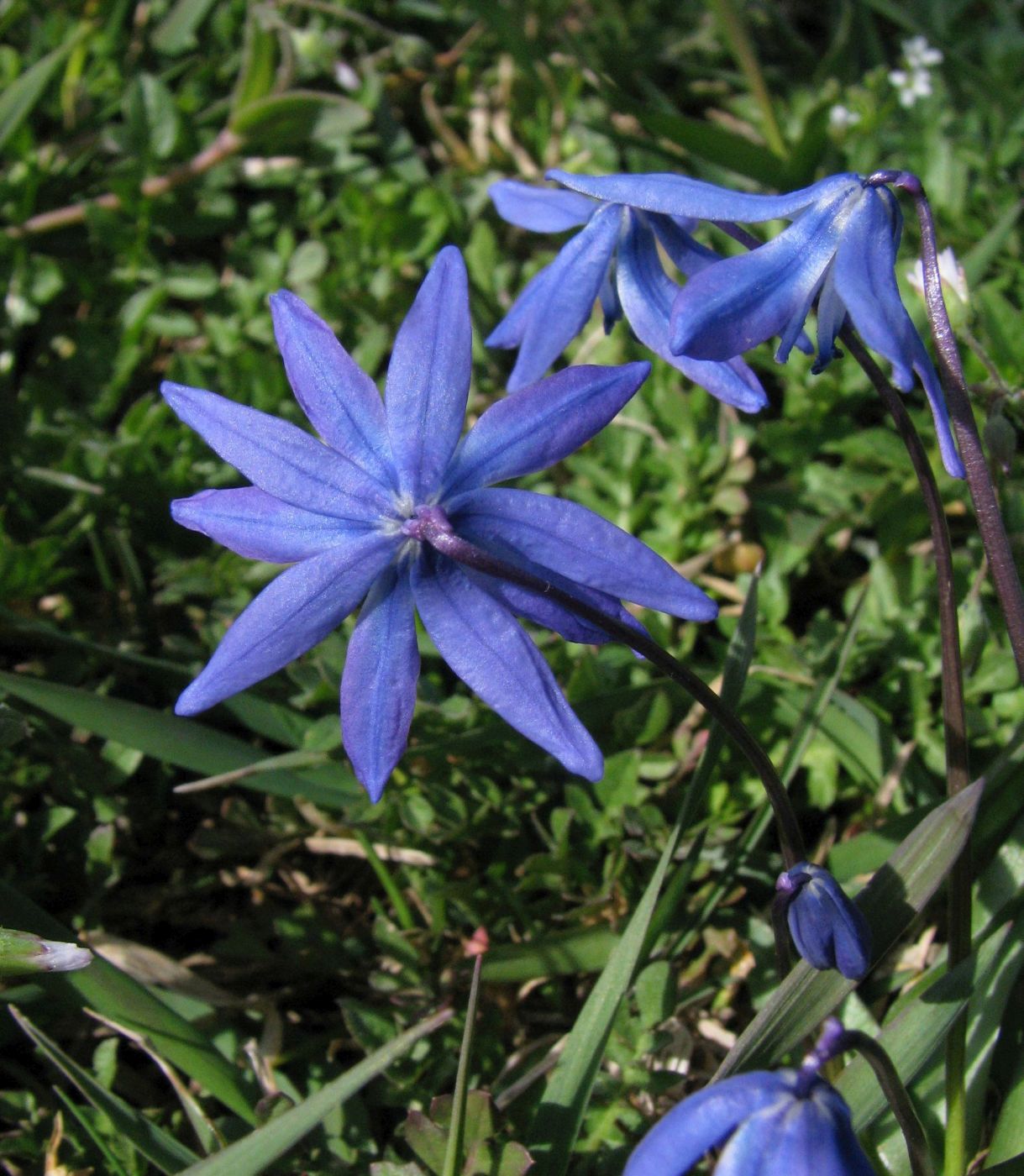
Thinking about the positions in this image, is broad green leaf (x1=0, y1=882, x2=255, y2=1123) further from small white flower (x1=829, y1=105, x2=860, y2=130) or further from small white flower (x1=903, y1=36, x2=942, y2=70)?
small white flower (x1=903, y1=36, x2=942, y2=70)

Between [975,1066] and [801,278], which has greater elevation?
[801,278]

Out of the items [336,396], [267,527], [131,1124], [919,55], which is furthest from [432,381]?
[919,55]

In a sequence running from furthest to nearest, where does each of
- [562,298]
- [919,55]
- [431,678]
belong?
[919,55]
[431,678]
[562,298]

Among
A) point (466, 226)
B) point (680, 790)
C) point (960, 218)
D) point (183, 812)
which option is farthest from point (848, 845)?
point (466, 226)

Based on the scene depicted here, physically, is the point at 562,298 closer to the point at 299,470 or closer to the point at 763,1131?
the point at 299,470

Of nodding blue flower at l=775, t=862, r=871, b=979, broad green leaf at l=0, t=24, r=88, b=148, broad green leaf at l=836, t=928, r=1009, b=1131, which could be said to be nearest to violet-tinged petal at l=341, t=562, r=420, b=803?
nodding blue flower at l=775, t=862, r=871, b=979
